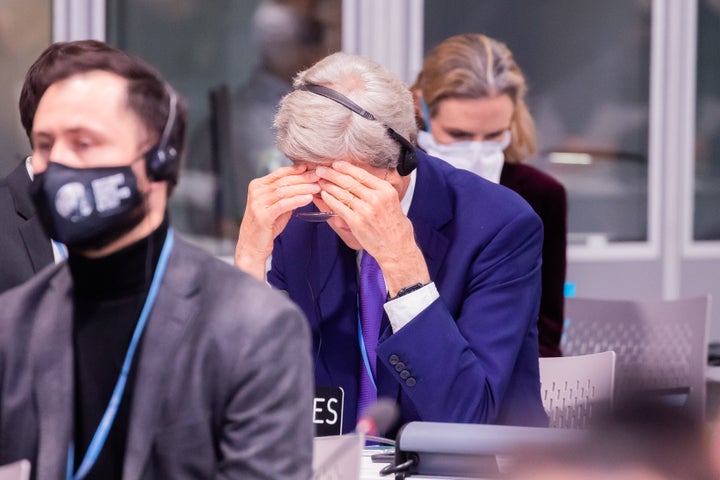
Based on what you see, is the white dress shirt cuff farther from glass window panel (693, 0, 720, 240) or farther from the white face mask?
glass window panel (693, 0, 720, 240)

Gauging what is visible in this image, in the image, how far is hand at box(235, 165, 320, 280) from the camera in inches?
94.5

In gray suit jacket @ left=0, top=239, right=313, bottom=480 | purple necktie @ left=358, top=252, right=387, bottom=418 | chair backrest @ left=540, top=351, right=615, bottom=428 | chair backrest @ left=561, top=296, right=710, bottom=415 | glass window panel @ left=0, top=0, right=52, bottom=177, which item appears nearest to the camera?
gray suit jacket @ left=0, top=239, right=313, bottom=480

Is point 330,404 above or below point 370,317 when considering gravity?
below

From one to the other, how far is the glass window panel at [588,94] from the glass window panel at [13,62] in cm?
189

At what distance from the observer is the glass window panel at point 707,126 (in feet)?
18.5

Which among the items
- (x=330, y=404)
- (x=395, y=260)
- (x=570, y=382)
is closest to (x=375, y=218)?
(x=395, y=260)

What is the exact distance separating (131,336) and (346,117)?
0.97 m

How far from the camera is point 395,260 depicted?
2297 mm

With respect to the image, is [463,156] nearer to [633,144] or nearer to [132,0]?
[132,0]

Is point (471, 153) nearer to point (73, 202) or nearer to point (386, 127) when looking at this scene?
point (386, 127)

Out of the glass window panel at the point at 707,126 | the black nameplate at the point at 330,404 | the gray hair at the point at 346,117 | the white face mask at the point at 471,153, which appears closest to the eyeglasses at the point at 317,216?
the gray hair at the point at 346,117

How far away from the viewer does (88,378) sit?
4.56 ft

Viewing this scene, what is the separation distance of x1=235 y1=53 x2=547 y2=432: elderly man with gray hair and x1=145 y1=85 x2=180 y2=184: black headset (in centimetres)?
84

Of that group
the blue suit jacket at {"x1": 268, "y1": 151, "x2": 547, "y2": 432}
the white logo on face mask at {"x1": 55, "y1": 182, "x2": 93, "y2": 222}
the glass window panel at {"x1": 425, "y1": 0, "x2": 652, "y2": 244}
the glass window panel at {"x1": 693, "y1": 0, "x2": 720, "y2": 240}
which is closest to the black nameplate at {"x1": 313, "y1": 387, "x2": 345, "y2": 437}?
the blue suit jacket at {"x1": 268, "y1": 151, "x2": 547, "y2": 432}
